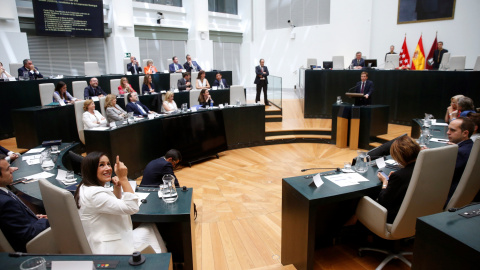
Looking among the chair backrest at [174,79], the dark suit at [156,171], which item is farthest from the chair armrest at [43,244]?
the chair backrest at [174,79]

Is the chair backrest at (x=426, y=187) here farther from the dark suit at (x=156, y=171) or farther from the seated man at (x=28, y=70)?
the seated man at (x=28, y=70)

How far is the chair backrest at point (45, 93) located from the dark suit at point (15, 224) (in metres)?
5.16

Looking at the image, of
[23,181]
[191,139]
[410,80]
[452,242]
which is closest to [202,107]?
[191,139]

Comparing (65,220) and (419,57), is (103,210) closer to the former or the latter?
(65,220)

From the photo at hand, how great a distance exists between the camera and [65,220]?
6.75ft

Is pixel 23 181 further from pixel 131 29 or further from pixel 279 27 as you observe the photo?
pixel 279 27

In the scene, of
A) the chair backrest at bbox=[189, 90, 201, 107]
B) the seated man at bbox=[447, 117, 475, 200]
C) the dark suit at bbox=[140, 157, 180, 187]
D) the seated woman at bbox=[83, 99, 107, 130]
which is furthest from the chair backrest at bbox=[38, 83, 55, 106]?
the seated man at bbox=[447, 117, 475, 200]

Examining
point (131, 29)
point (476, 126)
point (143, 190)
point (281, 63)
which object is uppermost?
point (131, 29)

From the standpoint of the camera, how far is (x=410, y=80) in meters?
8.45

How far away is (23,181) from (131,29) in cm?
920

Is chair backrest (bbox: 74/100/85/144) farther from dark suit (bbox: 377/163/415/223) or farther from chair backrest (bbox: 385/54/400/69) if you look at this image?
chair backrest (bbox: 385/54/400/69)

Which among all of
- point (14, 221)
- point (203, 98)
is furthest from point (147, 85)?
point (14, 221)

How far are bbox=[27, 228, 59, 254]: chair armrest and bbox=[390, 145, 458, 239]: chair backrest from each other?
2593 mm

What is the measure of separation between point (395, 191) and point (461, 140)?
1.15 metres
